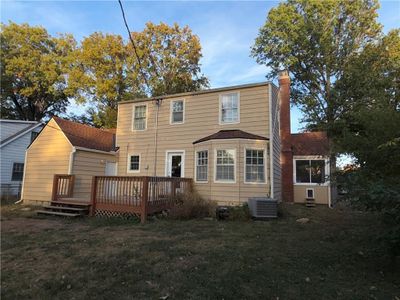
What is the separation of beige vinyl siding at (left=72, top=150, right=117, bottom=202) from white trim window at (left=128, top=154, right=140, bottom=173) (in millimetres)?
1262

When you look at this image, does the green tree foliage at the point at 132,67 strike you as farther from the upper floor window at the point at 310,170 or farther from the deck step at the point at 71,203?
the deck step at the point at 71,203

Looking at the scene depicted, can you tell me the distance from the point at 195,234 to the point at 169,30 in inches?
1031

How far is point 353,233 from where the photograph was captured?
7270 millimetres

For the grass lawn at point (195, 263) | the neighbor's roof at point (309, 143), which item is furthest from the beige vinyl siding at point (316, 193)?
the grass lawn at point (195, 263)

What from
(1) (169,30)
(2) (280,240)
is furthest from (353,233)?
(1) (169,30)

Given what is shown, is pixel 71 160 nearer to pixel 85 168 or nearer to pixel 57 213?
pixel 85 168

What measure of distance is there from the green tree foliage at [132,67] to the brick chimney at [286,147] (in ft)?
46.8

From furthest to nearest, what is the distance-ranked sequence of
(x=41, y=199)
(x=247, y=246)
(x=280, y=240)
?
(x=41, y=199) < (x=280, y=240) < (x=247, y=246)

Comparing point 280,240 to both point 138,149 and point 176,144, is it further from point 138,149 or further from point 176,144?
point 138,149

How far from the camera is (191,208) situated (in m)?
9.89

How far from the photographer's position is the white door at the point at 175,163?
14.0 meters

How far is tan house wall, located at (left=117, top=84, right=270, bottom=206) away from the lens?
12.1 m

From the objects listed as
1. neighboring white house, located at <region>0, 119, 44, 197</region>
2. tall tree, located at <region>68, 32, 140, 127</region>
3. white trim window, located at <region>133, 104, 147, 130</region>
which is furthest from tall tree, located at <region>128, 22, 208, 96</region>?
white trim window, located at <region>133, 104, 147, 130</region>

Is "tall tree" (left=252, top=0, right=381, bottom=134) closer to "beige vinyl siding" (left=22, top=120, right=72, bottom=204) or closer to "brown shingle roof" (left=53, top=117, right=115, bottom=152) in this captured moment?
"brown shingle roof" (left=53, top=117, right=115, bottom=152)
